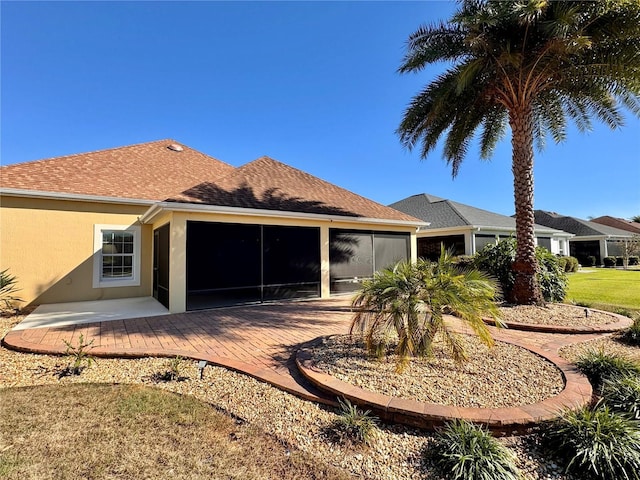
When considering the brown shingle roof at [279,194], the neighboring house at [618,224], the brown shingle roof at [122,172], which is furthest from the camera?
the neighboring house at [618,224]

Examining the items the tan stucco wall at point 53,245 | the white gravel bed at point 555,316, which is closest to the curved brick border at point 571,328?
the white gravel bed at point 555,316

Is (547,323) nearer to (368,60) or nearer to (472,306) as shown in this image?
Result: (472,306)

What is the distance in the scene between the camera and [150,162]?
1464 centimetres

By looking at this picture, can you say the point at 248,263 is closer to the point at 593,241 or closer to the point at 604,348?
the point at 604,348

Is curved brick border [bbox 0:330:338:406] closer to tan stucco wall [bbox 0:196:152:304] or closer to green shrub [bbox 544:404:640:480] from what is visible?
green shrub [bbox 544:404:640:480]

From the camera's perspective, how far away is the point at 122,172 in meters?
13.1

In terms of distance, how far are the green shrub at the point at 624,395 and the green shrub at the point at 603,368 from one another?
25 centimetres

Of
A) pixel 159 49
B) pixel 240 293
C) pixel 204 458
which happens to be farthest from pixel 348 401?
pixel 159 49

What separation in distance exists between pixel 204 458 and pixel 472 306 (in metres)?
3.91

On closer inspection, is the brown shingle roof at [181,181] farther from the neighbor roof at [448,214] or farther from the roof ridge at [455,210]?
the neighbor roof at [448,214]

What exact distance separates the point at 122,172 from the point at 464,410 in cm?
1487

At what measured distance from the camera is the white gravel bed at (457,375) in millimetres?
3727

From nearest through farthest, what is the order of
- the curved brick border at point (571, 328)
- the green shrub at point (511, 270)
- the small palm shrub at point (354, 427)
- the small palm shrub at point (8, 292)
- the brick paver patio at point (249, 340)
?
the small palm shrub at point (354, 427)
the brick paver patio at point (249, 340)
the curved brick border at point (571, 328)
the small palm shrub at point (8, 292)
the green shrub at point (511, 270)

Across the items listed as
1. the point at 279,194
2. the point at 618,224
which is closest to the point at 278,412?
the point at 279,194
